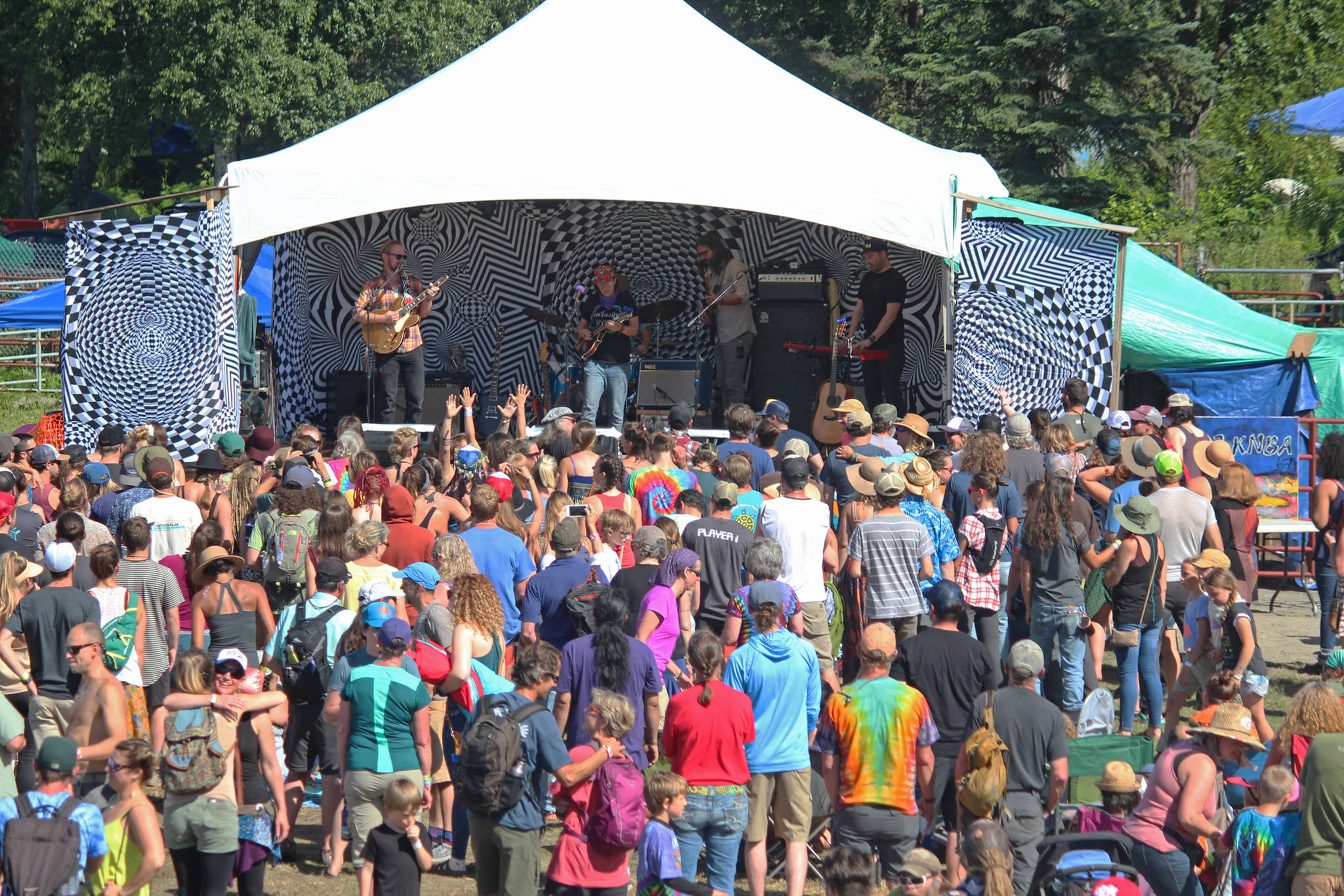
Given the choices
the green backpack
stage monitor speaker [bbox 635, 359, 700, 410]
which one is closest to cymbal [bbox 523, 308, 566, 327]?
stage monitor speaker [bbox 635, 359, 700, 410]

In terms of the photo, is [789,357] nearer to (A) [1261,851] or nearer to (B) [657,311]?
(B) [657,311]

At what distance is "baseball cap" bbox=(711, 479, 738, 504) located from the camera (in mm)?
6273

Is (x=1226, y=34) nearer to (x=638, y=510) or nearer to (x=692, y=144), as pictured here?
(x=692, y=144)

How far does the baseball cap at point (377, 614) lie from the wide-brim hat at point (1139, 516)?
11.6 feet

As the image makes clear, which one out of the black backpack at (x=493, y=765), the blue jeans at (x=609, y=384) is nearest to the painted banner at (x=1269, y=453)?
the blue jeans at (x=609, y=384)

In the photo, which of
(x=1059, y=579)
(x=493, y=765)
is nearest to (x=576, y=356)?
(x=1059, y=579)

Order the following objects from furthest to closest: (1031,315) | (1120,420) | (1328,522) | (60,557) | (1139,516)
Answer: (1031,315)
(1120,420)
(1328,522)
(1139,516)
(60,557)

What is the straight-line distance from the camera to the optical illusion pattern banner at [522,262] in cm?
1344

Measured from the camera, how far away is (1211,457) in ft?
27.0

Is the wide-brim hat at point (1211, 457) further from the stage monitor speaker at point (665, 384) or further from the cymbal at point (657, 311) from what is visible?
the cymbal at point (657, 311)

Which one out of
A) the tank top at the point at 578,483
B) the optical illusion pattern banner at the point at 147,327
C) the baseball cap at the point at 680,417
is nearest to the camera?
the tank top at the point at 578,483

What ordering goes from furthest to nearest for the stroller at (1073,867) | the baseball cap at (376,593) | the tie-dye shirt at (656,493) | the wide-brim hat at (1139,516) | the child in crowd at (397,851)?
the tie-dye shirt at (656,493) → the wide-brim hat at (1139,516) → the baseball cap at (376,593) → the child in crowd at (397,851) → the stroller at (1073,867)

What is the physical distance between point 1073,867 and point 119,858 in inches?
107

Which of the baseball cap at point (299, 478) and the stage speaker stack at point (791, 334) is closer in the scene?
the baseball cap at point (299, 478)
